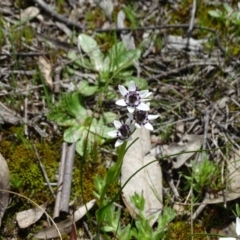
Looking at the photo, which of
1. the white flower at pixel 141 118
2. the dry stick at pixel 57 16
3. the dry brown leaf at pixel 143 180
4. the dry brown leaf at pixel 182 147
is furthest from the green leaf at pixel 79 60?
the white flower at pixel 141 118

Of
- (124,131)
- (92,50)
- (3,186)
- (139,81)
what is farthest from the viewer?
(92,50)

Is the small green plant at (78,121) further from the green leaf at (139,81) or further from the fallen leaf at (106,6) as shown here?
the fallen leaf at (106,6)

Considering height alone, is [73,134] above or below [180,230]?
above

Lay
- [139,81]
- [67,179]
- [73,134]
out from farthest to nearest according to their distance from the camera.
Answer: [139,81] < [73,134] < [67,179]

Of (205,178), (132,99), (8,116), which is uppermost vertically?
(132,99)

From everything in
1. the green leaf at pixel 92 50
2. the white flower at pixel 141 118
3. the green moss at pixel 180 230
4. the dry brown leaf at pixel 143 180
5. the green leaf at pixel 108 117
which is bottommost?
the green moss at pixel 180 230

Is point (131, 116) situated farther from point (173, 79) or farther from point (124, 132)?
point (173, 79)

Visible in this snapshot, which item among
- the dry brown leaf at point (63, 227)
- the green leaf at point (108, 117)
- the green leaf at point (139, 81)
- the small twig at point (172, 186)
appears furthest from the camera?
the green leaf at point (139, 81)

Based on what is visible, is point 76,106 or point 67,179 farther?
point 76,106

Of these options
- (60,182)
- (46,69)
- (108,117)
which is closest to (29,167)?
(60,182)
